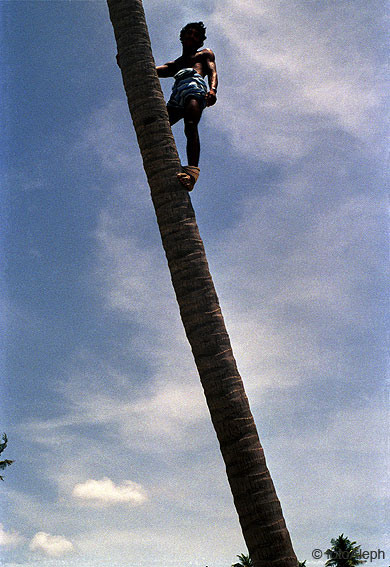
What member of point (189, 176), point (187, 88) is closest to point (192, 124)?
point (187, 88)

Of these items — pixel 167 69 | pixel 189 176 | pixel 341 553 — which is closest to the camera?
pixel 189 176

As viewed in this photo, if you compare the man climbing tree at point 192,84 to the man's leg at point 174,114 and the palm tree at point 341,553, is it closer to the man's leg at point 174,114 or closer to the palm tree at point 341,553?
the man's leg at point 174,114

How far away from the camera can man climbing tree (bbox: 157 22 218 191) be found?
7117 millimetres

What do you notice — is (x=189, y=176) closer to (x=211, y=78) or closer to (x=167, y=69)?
(x=211, y=78)

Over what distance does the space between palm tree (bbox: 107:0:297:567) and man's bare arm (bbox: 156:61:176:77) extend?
50.1 inches

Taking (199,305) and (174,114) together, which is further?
(174,114)

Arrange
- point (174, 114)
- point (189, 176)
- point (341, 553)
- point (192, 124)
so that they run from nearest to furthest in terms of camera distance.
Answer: point (189, 176)
point (192, 124)
point (174, 114)
point (341, 553)

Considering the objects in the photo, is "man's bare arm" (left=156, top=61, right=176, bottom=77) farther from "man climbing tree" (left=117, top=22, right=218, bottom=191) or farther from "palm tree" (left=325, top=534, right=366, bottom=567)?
"palm tree" (left=325, top=534, right=366, bottom=567)

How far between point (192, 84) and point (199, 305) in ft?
11.4

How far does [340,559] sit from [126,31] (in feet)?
170

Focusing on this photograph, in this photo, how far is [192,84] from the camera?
7383 millimetres

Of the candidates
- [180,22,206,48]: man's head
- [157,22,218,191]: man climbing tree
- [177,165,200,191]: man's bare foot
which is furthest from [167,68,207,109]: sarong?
[177,165,200,191]: man's bare foot

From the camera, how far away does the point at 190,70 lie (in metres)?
7.59

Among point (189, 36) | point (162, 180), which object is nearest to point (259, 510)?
point (162, 180)
